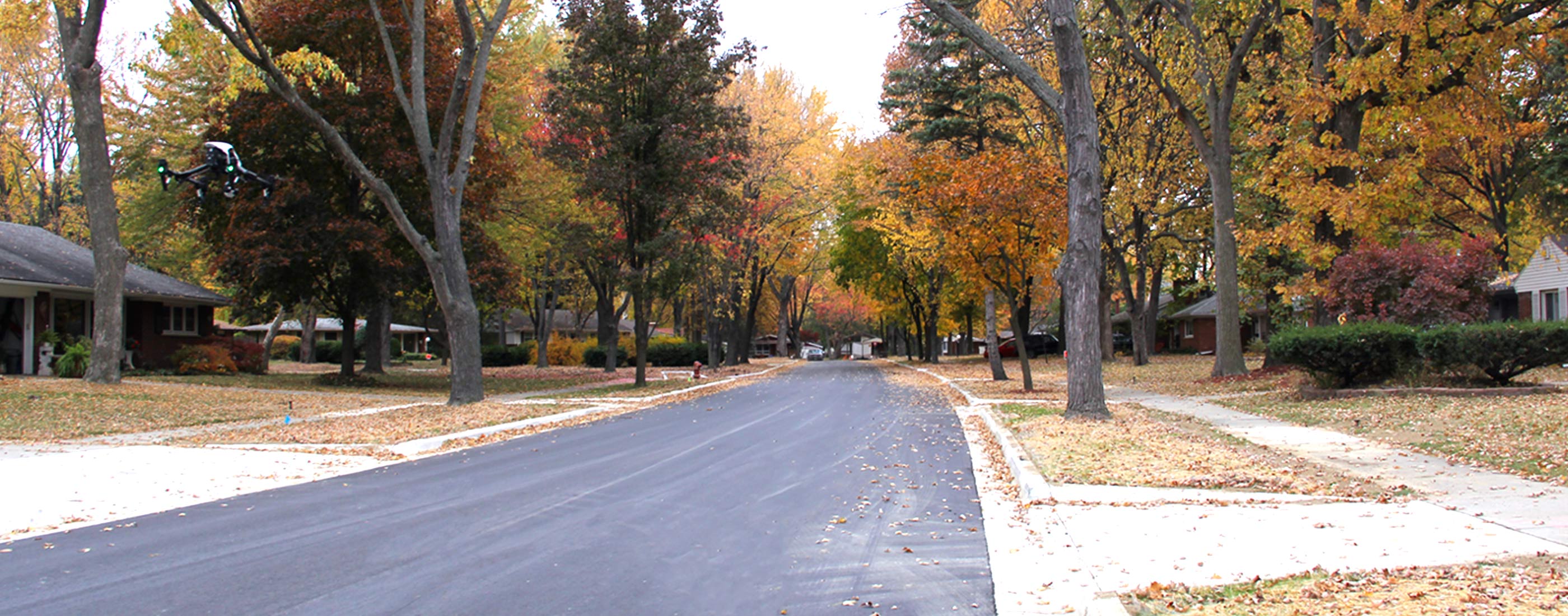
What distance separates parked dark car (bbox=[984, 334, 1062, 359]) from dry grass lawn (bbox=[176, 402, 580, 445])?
3610 centimetres

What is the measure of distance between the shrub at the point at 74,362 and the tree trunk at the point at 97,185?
4.61m

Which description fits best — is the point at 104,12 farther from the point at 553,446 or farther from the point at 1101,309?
the point at 1101,309

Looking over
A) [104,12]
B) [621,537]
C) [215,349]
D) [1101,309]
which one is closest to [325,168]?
[104,12]

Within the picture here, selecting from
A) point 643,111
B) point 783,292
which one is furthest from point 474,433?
point 783,292

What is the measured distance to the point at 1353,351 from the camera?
51.6 feet

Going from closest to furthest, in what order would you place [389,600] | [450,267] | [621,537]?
[389,600]
[621,537]
[450,267]

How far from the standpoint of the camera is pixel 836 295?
248 feet

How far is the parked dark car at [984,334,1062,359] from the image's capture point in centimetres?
5119

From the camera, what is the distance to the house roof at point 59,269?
24.1m

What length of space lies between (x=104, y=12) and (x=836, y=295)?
192 ft

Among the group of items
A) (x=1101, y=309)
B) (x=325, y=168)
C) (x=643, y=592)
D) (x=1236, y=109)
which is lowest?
(x=643, y=592)

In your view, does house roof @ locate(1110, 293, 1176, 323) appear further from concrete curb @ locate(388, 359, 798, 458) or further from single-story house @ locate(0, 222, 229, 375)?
single-story house @ locate(0, 222, 229, 375)

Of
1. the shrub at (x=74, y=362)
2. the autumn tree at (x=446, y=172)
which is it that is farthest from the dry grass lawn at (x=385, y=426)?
the shrub at (x=74, y=362)

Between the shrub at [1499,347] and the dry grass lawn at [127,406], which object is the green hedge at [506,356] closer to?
the dry grass lawn at [127,406]
